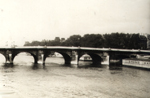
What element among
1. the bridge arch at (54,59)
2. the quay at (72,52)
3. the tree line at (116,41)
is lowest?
the bridge arch at (54,59)

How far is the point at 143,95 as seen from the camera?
45.8ft

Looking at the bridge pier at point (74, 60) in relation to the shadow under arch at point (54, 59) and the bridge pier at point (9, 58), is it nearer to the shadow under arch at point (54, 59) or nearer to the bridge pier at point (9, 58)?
the shadow under arch at point (54, 59)

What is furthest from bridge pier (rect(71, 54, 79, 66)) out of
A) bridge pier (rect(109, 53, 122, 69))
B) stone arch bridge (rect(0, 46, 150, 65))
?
bridge pier (rect(109, 53, 122, 69))

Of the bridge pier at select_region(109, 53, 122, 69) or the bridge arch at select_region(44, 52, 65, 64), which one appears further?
the bridge arch at select_region(44, 52, 65, 64)

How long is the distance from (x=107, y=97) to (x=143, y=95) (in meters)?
2.37

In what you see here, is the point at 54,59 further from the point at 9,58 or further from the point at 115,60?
the point at 9,58

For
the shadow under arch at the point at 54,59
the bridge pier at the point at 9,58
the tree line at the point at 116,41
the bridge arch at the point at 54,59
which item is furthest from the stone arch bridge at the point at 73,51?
the tree line at the point at 116,41

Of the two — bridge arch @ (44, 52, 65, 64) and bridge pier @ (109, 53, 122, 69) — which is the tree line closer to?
bridge arch @ (44, 52, 65, 64)

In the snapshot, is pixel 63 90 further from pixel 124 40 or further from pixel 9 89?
pixel 124 40

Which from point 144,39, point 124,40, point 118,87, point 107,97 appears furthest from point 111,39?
point 107,97

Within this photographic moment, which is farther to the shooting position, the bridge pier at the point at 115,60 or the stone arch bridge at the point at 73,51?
the bridge pier at the point at 115,60

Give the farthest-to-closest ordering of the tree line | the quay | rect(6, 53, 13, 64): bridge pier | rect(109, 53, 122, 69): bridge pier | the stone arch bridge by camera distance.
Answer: the tree line < rect(109, 53, 122, 69): bridge pier < the stone arch bridge < the quay < rect(6, 53, 13, 64): bridge pier

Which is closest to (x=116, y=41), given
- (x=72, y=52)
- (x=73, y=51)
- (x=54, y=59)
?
(x=54, y=59)

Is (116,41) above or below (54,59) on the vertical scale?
above
